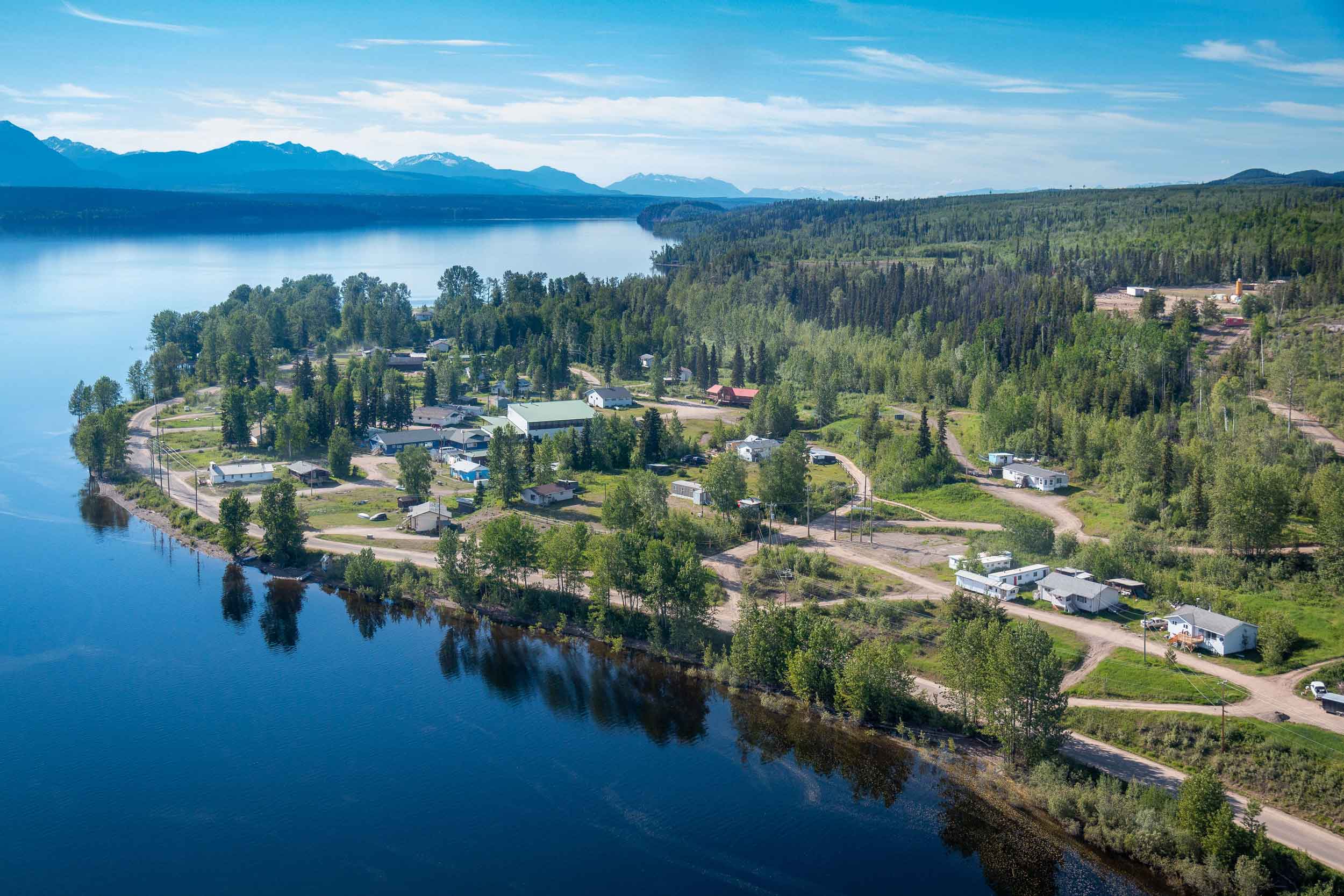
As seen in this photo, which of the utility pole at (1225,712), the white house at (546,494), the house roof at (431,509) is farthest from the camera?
the white house at (546,494)

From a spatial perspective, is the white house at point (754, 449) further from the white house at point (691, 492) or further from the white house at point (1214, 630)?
the white house at point (1214, 630)

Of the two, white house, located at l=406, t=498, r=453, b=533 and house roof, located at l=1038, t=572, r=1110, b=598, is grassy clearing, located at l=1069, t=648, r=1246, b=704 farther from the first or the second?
white house, located at l=406, t=498, r=453, b=533

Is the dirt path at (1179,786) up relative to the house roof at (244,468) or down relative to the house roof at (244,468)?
down

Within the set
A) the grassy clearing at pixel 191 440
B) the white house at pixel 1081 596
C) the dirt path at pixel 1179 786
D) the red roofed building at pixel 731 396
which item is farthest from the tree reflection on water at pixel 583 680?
the red roofed building at pixel 731 396

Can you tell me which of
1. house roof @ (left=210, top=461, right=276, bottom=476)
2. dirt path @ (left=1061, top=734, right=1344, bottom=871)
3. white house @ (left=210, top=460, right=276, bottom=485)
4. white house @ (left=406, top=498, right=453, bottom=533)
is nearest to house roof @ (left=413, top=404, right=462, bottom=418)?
house roof @ (left=210, top=461, right=276, bottom=476)

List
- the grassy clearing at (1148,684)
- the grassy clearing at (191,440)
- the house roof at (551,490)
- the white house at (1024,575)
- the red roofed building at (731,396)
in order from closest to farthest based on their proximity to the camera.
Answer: the grassy clearing at (1148,684)
the white house at (1024,575)
the house roof at (551,490)
the grassy clearing at (191,440)
the red roofed building at (731,396)

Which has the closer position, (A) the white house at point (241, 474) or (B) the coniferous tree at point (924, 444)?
(B) the coniferous tree at point (924, 444)

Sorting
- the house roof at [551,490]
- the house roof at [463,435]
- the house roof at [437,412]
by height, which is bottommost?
the house roof at [551,490]
